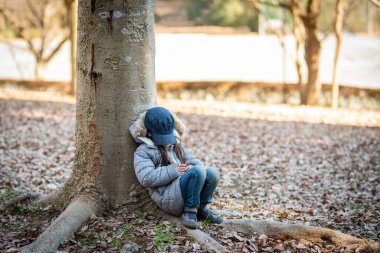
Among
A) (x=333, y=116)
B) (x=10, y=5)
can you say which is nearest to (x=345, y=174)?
(x=333, y=116)

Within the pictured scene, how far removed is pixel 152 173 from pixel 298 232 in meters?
1.55

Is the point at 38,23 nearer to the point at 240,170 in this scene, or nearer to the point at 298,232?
the point at 240,170

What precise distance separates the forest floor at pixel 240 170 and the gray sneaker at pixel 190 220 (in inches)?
3.8

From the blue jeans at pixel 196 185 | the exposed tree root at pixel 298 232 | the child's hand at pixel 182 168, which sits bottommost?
the exposed tree root at pixel 298 232

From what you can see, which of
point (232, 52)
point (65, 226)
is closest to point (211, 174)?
point (65, 226)

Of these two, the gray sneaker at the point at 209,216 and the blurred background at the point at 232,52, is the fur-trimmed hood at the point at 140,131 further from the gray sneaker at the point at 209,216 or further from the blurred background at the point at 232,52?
the blurred background at the point at 232,52

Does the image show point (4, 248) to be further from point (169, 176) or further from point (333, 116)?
point (333, 116)

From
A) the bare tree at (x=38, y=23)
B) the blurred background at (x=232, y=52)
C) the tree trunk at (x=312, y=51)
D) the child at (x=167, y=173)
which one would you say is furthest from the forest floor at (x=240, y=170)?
the bare tree at (x=38, y=23)

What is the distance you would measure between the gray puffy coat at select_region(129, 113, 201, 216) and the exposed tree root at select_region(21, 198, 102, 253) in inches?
24.8

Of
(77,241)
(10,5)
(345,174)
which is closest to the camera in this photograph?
(77,241)

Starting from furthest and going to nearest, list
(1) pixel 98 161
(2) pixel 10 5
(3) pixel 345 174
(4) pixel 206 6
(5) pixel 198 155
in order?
(4) pixel 206 6, (2) pixel 10 5, (5) pixel 198 155, (3) pixel 345 174, (1) pixel 98 161

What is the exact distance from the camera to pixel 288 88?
18203 mm

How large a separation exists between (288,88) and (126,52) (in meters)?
14.2

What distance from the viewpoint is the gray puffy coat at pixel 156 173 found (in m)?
4.54
